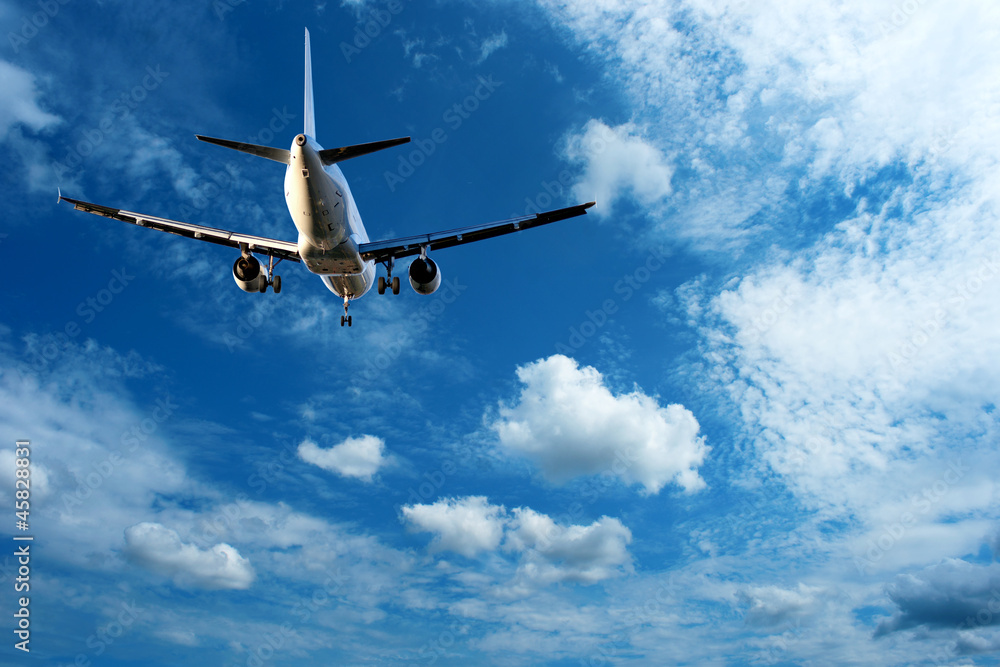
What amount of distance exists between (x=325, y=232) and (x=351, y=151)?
4576 millimetres

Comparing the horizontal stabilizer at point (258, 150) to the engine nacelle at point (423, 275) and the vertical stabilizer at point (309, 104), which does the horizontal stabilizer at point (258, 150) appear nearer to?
the vertical stabilizer at point (309, 104)

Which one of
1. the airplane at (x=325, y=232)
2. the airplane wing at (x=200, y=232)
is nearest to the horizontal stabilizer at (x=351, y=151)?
the airplane at (x=325, y=232)

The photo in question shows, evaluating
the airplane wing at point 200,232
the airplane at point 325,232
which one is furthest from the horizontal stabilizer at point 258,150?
the airplane wing at point 200,232

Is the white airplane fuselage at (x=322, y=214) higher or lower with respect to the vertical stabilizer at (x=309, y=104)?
lower

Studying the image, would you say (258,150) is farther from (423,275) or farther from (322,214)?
(423,275)

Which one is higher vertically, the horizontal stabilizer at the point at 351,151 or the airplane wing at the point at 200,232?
the airplane wing at the point at 200,232

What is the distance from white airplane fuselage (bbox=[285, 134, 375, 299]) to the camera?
28062 millimetres

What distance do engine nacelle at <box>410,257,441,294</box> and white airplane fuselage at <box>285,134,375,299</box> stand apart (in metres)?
3.00

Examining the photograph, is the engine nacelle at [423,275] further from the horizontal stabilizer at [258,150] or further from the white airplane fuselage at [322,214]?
the horizontal stabilizer at [258,150]

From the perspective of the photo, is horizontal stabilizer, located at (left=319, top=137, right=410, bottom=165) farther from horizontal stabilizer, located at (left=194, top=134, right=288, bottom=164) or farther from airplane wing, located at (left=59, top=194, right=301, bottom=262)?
airplane wing, located at (left=59, top=194, right=301, bottom=262)

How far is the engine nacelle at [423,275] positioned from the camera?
122 feet

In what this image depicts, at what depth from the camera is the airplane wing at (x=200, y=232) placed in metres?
35.0

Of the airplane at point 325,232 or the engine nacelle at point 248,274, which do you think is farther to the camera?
the engine nacelle at point 248,274

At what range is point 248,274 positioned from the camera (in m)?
36.0
